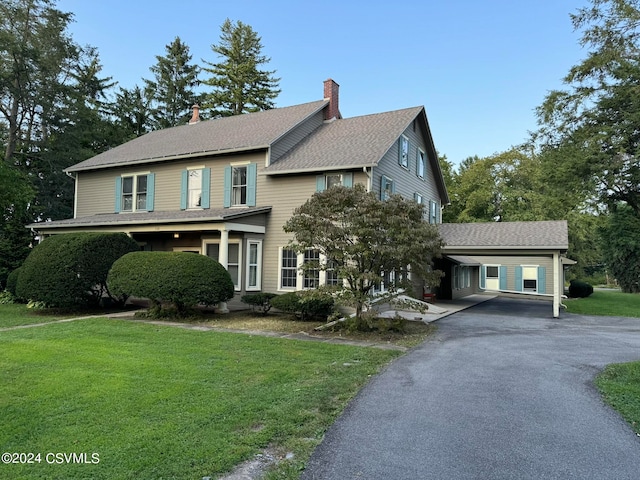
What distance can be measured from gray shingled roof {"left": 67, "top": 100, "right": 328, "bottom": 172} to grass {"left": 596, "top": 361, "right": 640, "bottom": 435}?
11.9 m

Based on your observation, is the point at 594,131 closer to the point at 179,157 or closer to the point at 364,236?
the point at 364,236

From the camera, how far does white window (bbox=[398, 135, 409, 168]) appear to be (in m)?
16.2

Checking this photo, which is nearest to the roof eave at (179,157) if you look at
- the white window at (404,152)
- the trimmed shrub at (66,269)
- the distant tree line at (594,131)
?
the trimmed shrub at (66,269)

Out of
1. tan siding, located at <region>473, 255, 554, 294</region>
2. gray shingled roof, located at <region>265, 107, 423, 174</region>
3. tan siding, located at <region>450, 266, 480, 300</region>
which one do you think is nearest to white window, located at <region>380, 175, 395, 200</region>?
gray shingled roof, located at <region>265, 107, 423, 174</region>

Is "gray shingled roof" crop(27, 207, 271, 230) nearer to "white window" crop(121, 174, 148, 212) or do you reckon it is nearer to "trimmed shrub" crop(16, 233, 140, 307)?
"white window" crop(121, 174, 148, 212)

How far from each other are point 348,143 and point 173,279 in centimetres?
795

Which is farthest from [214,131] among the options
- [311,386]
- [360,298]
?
[311,386]

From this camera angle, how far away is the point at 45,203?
25641 millimetres

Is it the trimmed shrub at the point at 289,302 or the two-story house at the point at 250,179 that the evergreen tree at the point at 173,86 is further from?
the trimmed shrub at the point at 289,302

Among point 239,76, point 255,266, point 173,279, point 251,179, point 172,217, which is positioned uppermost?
point 239,76

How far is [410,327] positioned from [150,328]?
22.0ft

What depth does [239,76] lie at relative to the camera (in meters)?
35.5

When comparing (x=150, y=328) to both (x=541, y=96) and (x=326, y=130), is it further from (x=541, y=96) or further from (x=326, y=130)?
(x=541, y=96)

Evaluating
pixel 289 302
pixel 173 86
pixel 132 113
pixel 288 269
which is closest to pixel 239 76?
pixel 173 86
